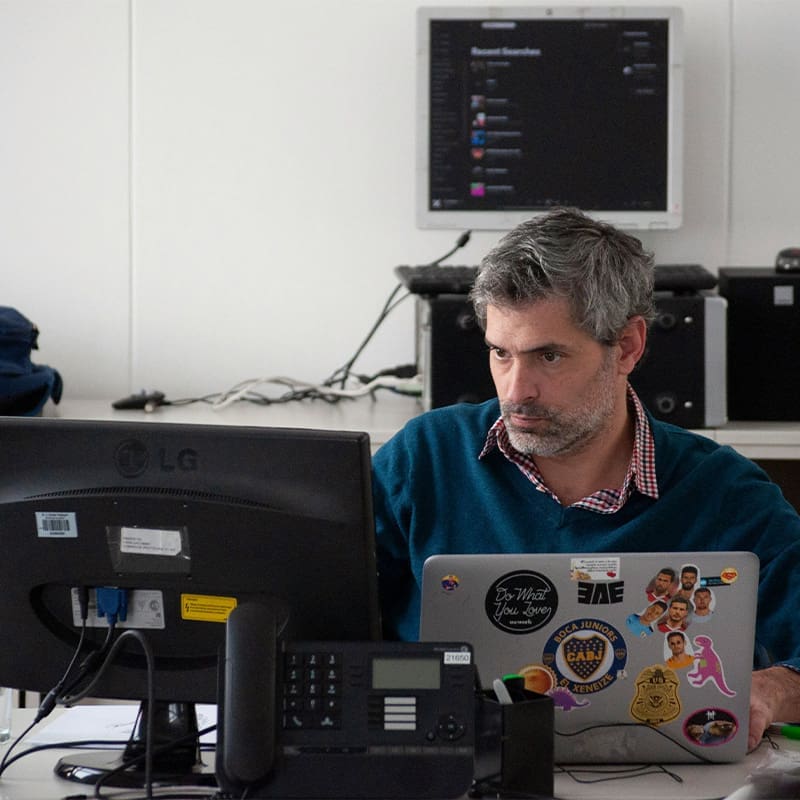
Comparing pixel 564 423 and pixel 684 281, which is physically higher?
pixel 684 281

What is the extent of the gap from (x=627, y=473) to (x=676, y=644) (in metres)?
0.52

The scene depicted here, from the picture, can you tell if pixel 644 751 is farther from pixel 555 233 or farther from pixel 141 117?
pixel 141 117

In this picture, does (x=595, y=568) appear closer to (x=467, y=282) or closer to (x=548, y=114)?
(x=467, y=282)

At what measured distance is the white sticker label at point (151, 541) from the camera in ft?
4.51

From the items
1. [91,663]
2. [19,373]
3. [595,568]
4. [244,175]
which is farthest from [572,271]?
[244,175]

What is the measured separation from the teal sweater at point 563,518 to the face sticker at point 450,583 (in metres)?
0.44

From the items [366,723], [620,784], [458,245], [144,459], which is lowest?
[620,784]

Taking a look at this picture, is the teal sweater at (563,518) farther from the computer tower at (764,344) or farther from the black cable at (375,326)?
the black cable at (375,326)

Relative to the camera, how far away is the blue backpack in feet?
9.63

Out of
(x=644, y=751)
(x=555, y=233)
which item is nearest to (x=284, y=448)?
(x=644, y=751)

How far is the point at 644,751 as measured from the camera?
1485 millimetres

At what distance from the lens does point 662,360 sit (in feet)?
9.51

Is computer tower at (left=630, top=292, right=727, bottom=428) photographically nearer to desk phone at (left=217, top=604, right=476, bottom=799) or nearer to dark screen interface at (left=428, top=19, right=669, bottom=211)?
dark screen interface at (left=428, top=19, right=669, bottom=211)

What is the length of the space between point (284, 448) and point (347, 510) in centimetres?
9
